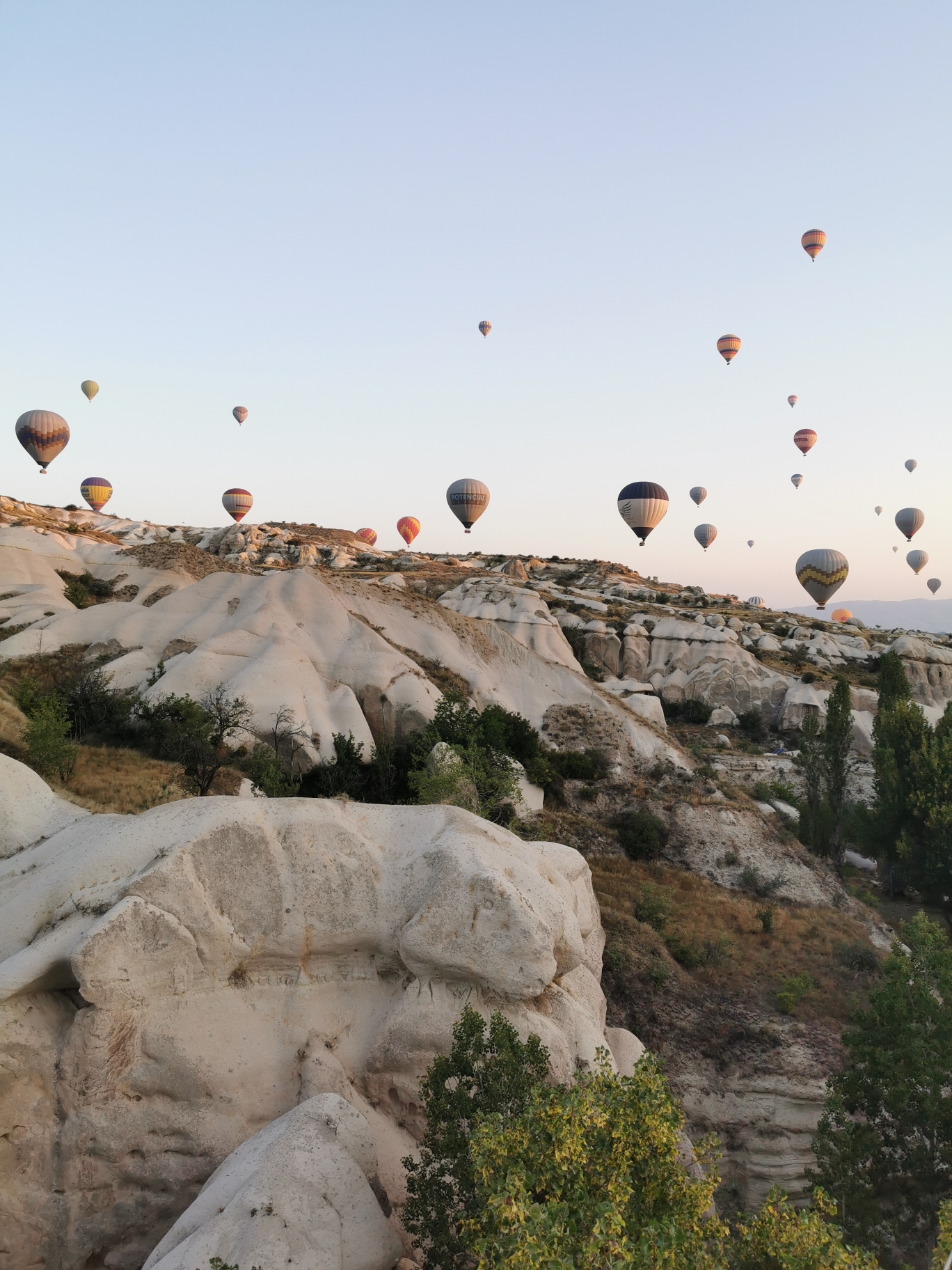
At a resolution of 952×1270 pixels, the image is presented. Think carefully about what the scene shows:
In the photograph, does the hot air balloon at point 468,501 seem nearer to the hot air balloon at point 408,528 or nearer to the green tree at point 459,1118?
the hot air balloon at point 408,528

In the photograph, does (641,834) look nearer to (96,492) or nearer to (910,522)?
(910,522)

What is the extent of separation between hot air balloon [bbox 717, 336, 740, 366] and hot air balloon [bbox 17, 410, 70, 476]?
71506mm

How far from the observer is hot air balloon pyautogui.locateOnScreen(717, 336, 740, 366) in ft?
272

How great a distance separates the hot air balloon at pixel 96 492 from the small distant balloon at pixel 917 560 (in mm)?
133573

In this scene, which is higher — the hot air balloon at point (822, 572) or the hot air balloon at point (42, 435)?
the hot air balloon at point (42, 435)

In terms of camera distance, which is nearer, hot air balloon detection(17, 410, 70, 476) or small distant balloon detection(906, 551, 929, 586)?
hot air balloon detection(17, 410, 70, 476)

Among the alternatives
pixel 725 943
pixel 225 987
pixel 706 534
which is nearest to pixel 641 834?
pixel 725 943

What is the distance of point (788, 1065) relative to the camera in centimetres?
2084

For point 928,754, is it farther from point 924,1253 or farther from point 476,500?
point 476,500

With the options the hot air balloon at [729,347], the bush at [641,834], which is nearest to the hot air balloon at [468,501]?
the hot air balloon at [729,347]

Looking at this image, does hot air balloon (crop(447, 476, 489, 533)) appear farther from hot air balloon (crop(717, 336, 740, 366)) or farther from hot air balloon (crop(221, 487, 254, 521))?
hot air balloon (crop(221, 487, 254, 521))

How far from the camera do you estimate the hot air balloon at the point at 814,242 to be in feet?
257

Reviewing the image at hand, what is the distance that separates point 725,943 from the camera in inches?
1037

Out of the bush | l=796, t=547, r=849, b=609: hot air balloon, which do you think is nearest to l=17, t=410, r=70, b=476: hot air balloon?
the bush
